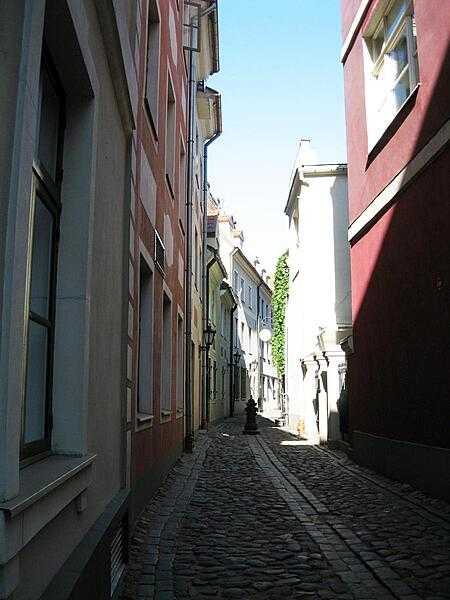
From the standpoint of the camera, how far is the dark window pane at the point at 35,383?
9.70 feet

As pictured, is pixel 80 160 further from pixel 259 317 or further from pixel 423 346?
pixel 259 317

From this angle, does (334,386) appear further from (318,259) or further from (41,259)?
(41,259)

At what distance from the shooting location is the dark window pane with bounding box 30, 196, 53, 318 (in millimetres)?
3104

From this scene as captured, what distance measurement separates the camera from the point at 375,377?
1007cm

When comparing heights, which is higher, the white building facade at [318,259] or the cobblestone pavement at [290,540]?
the white building facade at [318,259]

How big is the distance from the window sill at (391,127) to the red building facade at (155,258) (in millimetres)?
3025

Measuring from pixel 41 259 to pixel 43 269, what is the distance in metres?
0.05

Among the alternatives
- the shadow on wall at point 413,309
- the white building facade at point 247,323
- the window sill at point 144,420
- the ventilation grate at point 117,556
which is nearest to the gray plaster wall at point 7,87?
the ventilation grate at point 117,556

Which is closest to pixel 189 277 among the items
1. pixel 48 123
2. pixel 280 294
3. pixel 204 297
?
pixel 204 297

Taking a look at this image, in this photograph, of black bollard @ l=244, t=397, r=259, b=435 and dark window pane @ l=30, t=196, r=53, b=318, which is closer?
dark window pane @ l=30, t=196, r=53, b=318

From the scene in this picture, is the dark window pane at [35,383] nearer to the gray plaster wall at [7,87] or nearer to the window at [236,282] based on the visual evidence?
the gray plaster wall at [7,87]

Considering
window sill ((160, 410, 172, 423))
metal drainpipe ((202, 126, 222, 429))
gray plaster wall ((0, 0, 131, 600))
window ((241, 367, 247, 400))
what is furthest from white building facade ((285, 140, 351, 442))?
window ((241, 367, 247, 400))

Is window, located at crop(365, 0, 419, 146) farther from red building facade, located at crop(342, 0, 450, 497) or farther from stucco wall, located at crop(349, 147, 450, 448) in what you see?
stucco wall, located at crop(349, 147, 450, 448)

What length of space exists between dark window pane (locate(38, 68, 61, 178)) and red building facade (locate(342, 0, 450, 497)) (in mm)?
4899
